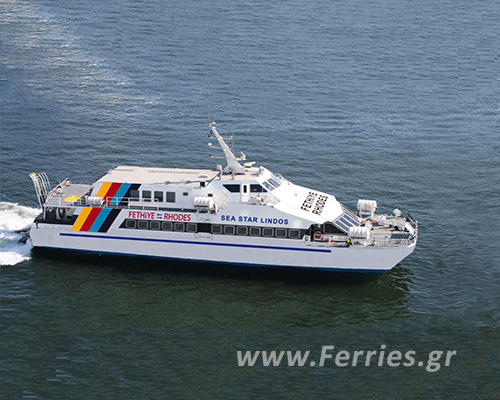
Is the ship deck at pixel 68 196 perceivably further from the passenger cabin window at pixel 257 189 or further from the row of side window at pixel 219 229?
the passenger cabin window at pixel 257 189

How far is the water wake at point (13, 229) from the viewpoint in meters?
52.7

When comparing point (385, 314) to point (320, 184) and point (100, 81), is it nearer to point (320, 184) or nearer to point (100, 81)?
point (320, 184)

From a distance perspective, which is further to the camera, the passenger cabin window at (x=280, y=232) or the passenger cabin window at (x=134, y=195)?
the passenger cabin window at (x=134, y=195)

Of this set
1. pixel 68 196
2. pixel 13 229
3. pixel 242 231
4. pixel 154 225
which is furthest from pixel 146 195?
pixel 13 229

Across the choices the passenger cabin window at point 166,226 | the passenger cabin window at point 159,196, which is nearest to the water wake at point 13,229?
the passenger cabin window at point 166,226

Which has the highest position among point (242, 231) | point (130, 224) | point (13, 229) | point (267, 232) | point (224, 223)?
point (224, 223)

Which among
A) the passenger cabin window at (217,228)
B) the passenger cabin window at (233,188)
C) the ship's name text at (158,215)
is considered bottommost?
the passenger cabin window at (217,228)

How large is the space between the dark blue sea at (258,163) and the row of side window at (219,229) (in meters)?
2.82

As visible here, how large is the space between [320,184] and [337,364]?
2629cm

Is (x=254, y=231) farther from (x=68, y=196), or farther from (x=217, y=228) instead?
(x=68, y=196)

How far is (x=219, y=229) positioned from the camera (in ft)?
168

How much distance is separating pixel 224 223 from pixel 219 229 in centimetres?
62

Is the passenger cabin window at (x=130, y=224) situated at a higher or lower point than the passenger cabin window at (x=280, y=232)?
lower

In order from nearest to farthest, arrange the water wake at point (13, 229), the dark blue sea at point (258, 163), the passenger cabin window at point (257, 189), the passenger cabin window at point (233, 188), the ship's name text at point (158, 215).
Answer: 1. the dark blue sea at point (258, 163)
2. the passenger cabin window at point (257, 189)
3. the passenger cabin window at point (233, 188)
4. the ship's name text at point (158, 215)
5. the water wake at point (13, 229)
